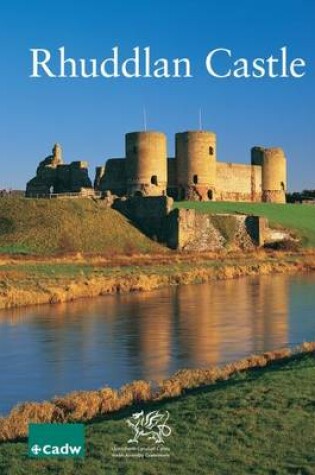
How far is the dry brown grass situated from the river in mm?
890

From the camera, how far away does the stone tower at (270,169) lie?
6631cm

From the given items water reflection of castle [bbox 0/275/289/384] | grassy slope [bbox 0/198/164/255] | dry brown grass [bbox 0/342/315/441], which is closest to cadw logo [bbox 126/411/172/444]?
dry brown grass [bbox 0/342/315/441]

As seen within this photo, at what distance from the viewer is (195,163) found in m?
56.9

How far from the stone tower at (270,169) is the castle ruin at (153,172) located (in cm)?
470

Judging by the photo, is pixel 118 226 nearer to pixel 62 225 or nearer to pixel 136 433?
pixel 62 225

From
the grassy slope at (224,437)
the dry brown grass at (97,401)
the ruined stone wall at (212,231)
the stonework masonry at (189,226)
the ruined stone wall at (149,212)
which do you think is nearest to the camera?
the grassy slope at (224,437)

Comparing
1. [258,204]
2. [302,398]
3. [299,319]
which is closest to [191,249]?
[258,204]

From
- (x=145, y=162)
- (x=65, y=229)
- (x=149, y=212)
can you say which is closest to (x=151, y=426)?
(x=65, y=229)

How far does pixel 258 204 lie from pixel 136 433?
53.7 m

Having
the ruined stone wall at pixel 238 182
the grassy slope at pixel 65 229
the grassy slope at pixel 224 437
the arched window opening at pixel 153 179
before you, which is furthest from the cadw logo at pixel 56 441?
the ruined stone wall at pixel 238 182

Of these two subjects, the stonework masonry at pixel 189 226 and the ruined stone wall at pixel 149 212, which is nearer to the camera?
the stonework masonry at pixel 189 226

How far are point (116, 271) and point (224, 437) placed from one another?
24685 mm

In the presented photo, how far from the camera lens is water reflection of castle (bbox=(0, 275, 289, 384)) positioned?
15086 mm

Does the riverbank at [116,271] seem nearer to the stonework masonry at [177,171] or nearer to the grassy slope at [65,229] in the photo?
the grassy slope at [65,229]
